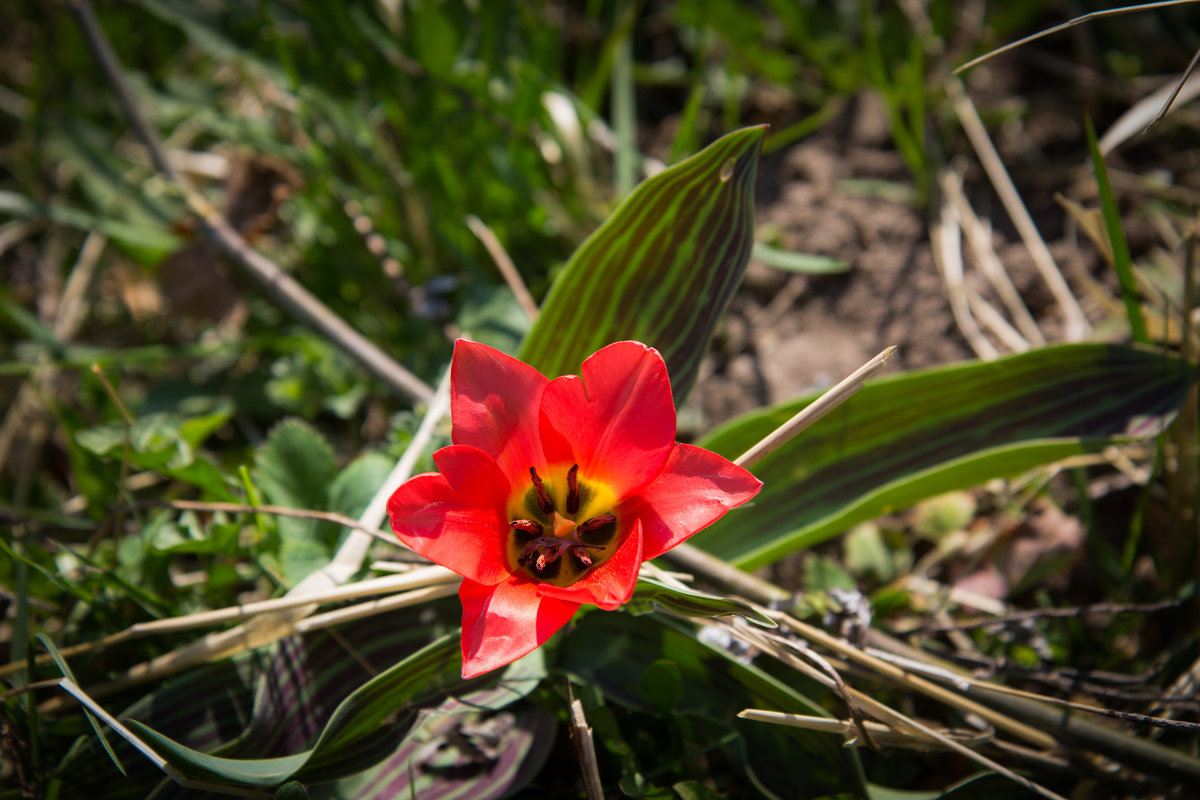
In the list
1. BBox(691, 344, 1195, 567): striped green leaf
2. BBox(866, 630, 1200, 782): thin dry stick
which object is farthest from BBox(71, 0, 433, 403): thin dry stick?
BBox(866, 630, 1200, 782): thin dry stick

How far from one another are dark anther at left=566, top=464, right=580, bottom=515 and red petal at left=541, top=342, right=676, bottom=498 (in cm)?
4

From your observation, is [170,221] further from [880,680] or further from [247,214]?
[880,680]

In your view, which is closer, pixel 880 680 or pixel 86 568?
pixel 880 680

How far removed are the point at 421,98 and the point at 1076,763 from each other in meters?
2.13

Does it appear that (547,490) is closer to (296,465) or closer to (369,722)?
(369,722)

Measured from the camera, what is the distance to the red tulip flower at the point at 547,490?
3.01ft

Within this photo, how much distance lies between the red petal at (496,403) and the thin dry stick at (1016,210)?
61.6 inches

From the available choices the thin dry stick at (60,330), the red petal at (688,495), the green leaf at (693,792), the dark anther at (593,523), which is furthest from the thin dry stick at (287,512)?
the thin dry stick at (60,330)

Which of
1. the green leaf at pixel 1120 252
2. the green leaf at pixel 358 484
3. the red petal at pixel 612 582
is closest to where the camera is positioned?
the red petal at pixel 612 582

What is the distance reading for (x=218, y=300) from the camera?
2145mm

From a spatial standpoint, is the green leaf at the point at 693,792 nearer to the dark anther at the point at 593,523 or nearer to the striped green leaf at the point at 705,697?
the striped green leaf at the point at 705,697

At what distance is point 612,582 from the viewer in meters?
0.93

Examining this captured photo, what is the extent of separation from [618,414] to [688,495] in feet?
0.48

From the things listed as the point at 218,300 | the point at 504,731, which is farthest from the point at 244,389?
the point at 504,731
